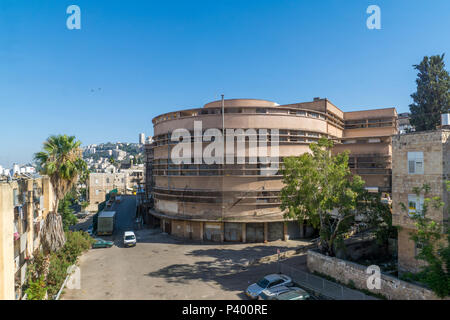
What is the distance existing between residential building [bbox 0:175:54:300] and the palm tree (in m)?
0.69

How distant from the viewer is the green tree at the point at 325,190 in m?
20.5

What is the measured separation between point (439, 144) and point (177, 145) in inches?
1076

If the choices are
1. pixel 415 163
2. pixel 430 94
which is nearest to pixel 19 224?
pixel 415 163

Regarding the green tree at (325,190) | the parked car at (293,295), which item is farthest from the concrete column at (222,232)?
the parked car at (293,295)

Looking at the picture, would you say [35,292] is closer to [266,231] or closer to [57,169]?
[57,169]

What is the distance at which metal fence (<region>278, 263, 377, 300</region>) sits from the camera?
16719 mm

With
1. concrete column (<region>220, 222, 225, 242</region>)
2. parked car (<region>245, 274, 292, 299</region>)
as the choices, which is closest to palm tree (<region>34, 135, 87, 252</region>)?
concrete column (<region>220, 222, 225, 242</region>)

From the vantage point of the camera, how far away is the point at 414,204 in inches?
707

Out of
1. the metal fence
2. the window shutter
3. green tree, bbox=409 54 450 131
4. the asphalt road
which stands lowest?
the asphalt road

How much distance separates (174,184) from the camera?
35469 millimetres

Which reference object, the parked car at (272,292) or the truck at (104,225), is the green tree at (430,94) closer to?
the parked car at (272,292)

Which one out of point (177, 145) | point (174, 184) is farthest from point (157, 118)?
point (174, 184)

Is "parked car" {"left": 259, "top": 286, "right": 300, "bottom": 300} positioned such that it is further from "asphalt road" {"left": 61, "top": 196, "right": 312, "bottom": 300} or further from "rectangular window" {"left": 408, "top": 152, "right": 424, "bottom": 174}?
"rectangular window" {"left": 408, "top": 152, "right": 424, "bottom": 174}

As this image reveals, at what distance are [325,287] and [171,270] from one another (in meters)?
12.8
